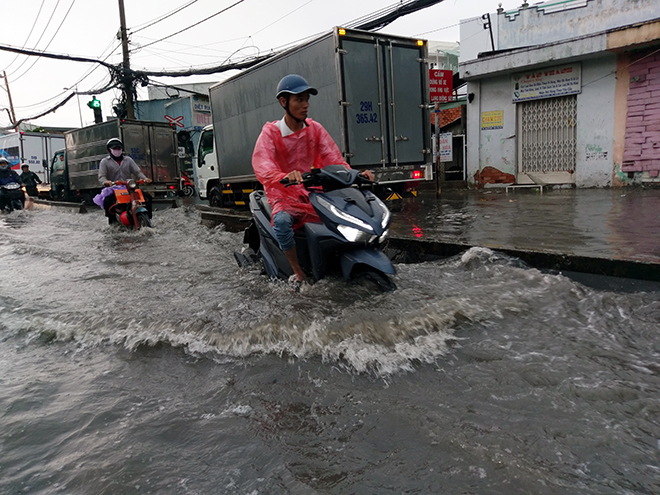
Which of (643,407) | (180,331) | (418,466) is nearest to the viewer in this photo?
(418,466)

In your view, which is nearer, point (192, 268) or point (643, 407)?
point (643, 407)

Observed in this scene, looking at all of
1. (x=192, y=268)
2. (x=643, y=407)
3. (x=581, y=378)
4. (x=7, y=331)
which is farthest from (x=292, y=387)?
(x=192, y=268)

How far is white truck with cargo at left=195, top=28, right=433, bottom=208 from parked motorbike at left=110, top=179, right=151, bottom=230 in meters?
3.09

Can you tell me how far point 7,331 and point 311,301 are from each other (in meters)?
2.33

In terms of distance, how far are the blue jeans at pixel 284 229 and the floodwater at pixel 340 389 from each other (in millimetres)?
419

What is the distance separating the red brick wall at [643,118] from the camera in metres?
11.6

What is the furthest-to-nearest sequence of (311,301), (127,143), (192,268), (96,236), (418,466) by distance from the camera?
(127,143) → (96,236) → (192,268) → (311,301) → (418,466)

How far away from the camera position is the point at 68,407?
2434 millimetres

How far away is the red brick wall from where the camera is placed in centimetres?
1155

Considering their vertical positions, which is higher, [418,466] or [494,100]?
[494,100]

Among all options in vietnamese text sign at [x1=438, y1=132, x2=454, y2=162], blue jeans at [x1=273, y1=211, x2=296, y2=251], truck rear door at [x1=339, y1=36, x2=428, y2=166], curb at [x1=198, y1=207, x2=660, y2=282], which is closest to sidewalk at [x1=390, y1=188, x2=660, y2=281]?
curb at [x1=198, y1=207, x2=660, y2=282]

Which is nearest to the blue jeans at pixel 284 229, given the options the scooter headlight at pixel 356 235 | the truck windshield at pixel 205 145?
the scooter headlight at pixel 356 235

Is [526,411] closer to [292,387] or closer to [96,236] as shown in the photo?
[292,387]

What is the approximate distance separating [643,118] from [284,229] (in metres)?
11.8
